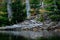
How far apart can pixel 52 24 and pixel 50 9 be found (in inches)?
236

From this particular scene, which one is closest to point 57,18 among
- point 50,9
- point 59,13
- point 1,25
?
point 59,13

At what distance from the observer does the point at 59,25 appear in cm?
2545

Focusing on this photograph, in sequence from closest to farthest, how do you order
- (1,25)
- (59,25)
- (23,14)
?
1. (59,25)
2. (1,25)
3. (23,14)

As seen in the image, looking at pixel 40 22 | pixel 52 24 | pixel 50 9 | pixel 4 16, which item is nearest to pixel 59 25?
pixel 52 24

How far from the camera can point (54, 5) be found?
3234 centimetres

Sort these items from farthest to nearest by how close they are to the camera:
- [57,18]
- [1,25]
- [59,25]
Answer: [1,25], [57,18], [59,25]

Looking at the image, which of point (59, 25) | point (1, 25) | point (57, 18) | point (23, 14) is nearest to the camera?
point (59, 25)

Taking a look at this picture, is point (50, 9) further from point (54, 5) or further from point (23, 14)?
point (23, 14)

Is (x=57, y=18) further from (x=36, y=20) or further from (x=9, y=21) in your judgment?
(x=9, y=21)

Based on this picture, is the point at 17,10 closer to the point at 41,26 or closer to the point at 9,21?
the point at 9,21

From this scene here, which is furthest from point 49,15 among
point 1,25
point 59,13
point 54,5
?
point 1,25

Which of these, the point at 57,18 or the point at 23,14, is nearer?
the point at 57,18

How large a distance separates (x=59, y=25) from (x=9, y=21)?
701 centimetres

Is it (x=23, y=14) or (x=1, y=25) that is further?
(x=23, y=14)
